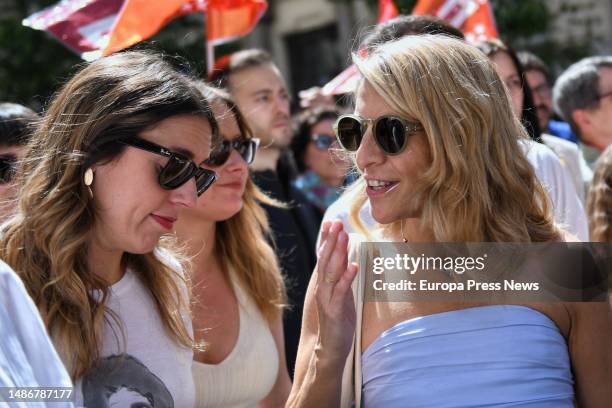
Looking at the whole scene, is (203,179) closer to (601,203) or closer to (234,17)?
(601,203)

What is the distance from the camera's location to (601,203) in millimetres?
2863

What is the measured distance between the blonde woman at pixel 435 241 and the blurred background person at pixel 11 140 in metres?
0.99

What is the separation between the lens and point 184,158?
7.51 ft

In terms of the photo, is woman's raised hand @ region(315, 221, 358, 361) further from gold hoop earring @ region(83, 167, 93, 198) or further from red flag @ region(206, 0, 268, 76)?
red flag @ region(206, 0, 268, 76)

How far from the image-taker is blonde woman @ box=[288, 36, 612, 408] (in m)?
2.05

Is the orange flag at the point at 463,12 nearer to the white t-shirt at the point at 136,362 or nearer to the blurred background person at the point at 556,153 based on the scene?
the blurred background person at the point at 556,153

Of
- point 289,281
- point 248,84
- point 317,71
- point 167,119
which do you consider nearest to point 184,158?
point 167,119

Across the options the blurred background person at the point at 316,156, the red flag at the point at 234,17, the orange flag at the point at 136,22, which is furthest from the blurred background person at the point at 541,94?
the orange flag at the point at 136,22

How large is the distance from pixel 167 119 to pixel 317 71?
12.9 meters

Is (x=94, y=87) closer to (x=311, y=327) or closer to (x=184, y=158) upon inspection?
(x=184, y=158)

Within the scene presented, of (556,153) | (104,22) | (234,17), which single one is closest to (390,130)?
(556,153)

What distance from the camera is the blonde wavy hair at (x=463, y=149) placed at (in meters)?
2.17

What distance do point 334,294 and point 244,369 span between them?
0.79 metres

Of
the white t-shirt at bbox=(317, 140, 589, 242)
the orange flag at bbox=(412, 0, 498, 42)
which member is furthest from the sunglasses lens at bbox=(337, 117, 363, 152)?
the orange flag at bbox=(412, 0, 498, 42)
